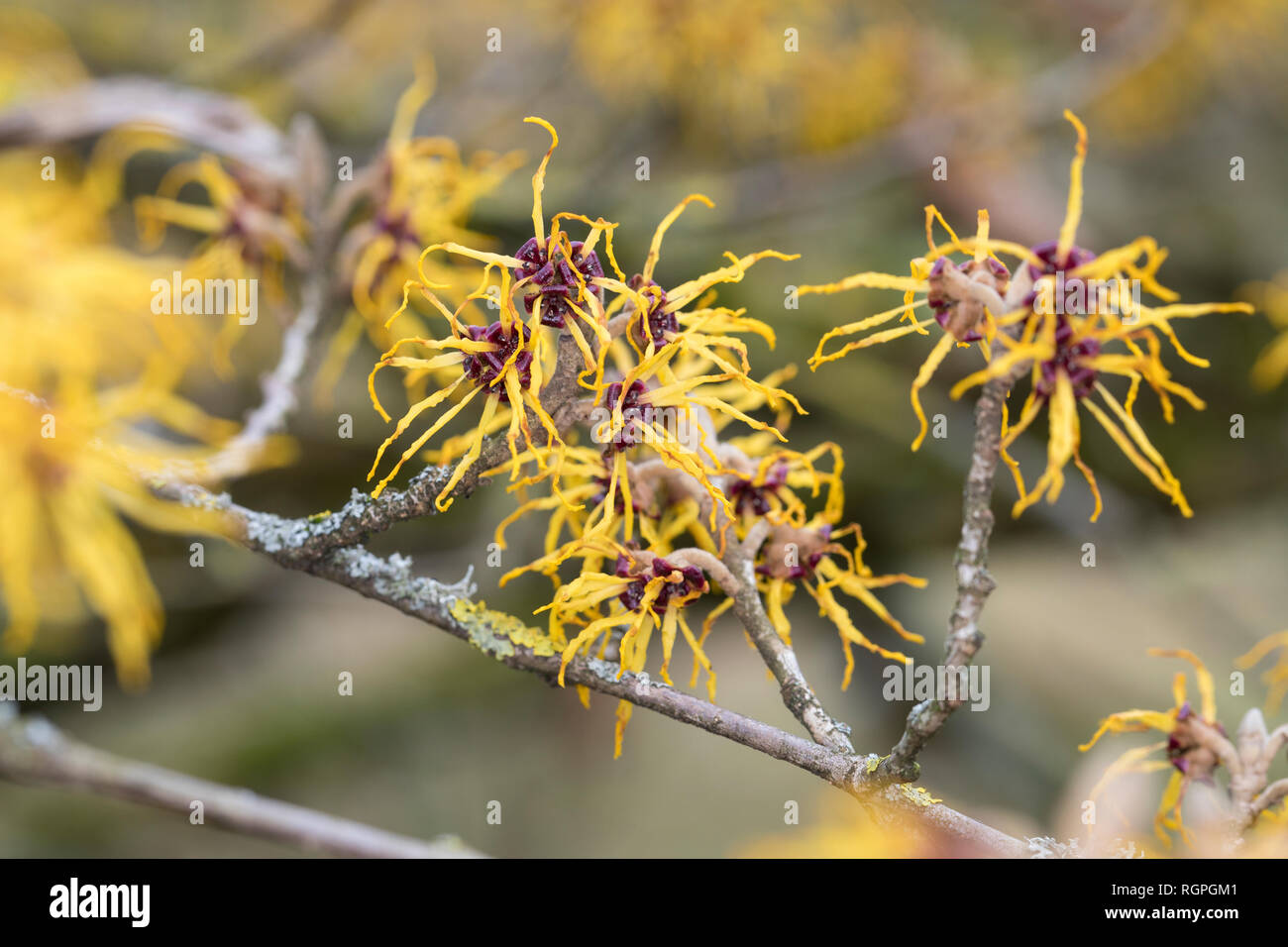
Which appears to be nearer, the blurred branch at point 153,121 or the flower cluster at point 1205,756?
the flower cluster at point 1205,756

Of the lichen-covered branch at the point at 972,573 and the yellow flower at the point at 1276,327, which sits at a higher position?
the yellow flower at the point at 1276,327

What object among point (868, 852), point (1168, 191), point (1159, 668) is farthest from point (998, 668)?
point (1168, 191)

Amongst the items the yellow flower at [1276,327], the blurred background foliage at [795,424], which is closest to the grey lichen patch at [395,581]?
the blurred background foliage at [795,424]

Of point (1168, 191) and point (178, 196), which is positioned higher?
point (1168, 191)

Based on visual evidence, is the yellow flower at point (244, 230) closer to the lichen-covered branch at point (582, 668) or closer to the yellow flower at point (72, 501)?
the yellow flower at point (72, 501)

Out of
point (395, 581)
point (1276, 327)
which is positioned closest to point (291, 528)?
point (395, 581)
